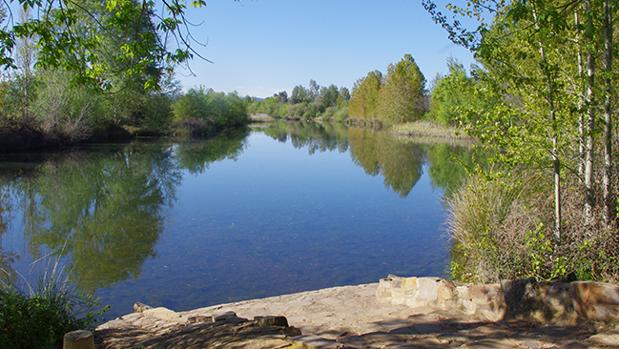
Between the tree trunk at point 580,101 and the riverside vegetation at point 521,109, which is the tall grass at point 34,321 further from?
the tree trunk at point 580,101

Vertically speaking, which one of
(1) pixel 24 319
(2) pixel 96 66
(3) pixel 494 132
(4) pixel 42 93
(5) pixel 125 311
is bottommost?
(5) pixel 125 311

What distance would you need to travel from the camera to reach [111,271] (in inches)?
367

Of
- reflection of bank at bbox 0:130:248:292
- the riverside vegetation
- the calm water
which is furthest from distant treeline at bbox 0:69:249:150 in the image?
the riverside vegetation

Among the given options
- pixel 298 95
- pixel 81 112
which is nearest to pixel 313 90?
pixel 298 95

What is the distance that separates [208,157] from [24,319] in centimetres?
2630

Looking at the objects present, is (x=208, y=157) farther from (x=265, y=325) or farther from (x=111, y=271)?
(x=265, y=325)

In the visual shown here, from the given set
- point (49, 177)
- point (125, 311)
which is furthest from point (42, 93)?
point (125, 311)

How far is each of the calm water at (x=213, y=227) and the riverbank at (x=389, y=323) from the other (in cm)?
187

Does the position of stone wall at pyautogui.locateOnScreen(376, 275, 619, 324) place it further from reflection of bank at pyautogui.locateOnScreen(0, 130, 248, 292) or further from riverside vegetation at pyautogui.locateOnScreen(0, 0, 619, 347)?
reflection of bank at pyautogui.locateOnScreen(0, 130, 248, 292)

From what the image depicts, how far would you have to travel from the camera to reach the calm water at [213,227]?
9.01 metres

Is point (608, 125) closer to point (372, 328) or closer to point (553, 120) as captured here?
point (553, 120)

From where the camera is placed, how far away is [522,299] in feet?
15.1

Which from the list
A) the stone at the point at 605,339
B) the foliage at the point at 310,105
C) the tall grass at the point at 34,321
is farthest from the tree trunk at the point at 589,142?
the foliage at the point at 310,105

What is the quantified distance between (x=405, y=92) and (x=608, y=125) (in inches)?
2102
